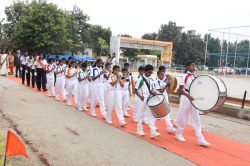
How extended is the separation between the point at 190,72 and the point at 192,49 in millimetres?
47013

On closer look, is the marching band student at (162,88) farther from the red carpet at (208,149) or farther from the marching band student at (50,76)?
the marching band student at (50,76)

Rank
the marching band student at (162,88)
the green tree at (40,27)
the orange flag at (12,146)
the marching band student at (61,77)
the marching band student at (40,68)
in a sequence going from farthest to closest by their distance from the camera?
the green tree at (40,27), the marching band student at (40,68), the marching band student at (61,77), the marching band student at (162,88), the orange flag at (12,146)

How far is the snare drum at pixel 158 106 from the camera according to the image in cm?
521

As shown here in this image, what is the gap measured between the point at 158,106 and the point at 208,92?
108cm

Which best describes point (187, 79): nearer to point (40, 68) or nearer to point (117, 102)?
point (117, 102)

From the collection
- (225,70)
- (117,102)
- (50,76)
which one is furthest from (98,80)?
(225,70)

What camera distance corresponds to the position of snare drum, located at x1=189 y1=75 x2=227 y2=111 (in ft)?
15.5

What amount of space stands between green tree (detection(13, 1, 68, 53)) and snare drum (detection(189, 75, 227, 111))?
24.9 meters

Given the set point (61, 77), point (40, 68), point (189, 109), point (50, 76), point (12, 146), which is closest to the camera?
point (12, 146)

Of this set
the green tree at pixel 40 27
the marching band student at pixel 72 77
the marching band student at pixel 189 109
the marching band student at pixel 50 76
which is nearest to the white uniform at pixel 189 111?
the marching band student at pixel 189 109

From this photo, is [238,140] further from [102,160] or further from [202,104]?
[102,160]

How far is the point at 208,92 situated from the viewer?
4.87 meters

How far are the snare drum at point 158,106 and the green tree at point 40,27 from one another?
2430 cm

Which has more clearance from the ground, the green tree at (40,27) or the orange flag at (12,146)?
the green tree at (40,27)
